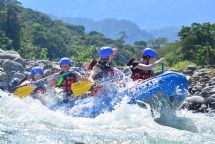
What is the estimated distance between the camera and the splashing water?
966cm

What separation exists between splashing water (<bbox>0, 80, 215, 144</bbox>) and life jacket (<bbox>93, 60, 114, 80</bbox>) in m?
1.42

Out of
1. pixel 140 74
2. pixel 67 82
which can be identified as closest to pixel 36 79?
pixel 67 82

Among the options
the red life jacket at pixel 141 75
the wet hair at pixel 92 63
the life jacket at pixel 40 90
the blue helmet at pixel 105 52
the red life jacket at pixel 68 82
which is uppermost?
the blue helmet at pixel 105 52

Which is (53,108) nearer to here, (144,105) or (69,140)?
(144,105)

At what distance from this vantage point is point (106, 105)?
12.5 m

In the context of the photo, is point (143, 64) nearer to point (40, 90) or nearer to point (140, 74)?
point (140, 74)

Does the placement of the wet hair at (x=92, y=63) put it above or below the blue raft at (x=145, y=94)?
above

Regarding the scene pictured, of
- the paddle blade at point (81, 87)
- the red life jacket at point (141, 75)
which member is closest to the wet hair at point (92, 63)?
the paddle blade at point (81, 87)

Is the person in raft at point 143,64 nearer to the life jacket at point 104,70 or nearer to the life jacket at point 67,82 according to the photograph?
the life jacket at point 104,70

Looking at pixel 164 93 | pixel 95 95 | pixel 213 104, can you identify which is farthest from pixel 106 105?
pixel 213 104

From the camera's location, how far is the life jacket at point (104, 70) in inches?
532

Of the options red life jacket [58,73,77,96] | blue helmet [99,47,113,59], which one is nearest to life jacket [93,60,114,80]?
blue helmet [99,47,113,59]

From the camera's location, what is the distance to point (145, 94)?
1201 centimetres

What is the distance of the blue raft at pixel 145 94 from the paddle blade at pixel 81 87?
29 cm
